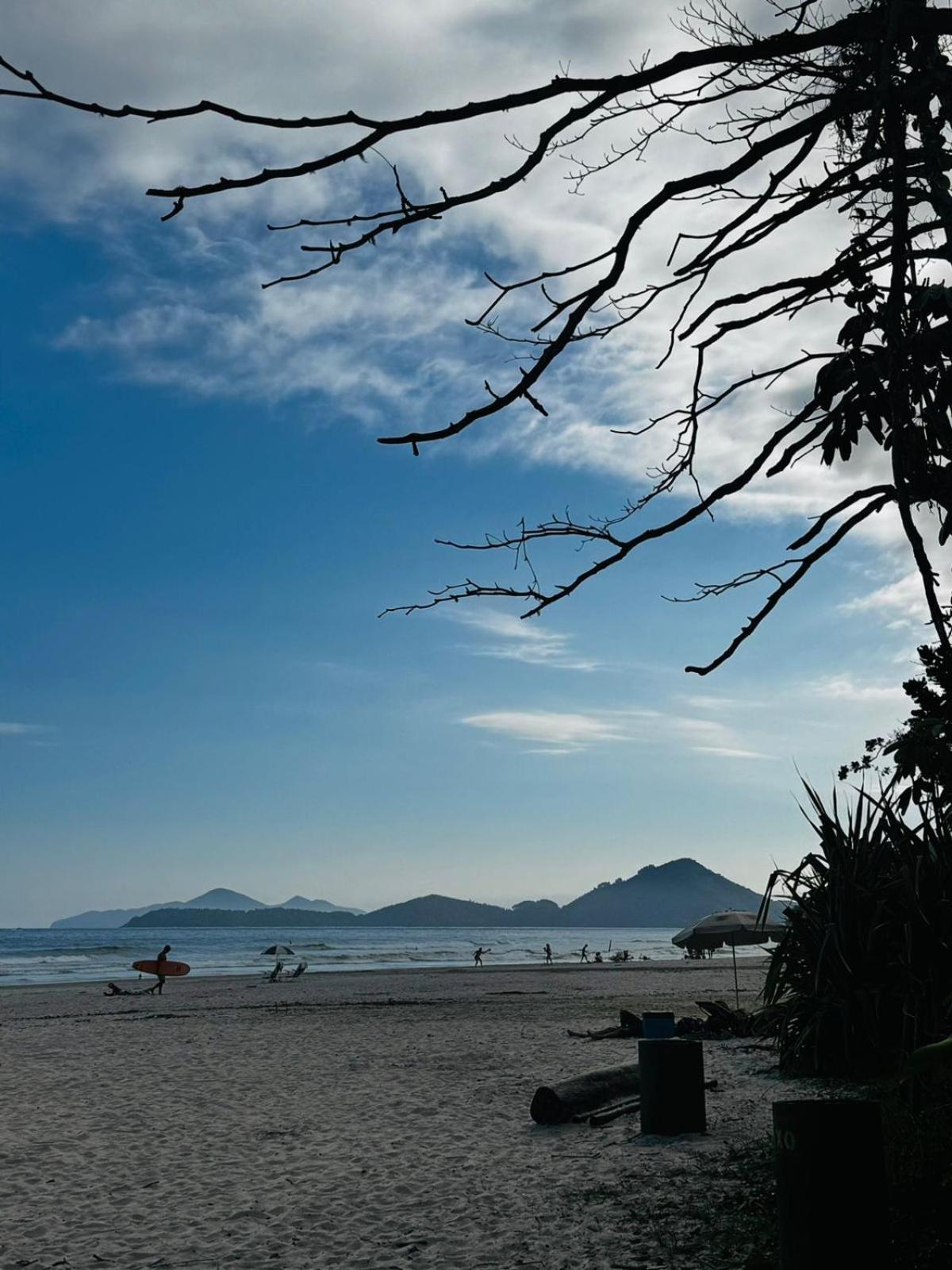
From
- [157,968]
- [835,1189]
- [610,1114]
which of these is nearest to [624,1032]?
[610,1114]

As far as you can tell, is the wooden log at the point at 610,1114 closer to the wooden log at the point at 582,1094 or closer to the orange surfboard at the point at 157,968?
the wooden log at the point at 582,1094

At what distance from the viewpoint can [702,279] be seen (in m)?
3.74

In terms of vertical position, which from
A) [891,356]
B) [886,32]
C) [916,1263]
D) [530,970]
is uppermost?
[886,32]

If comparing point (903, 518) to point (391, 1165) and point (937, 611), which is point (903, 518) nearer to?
point (937, 611)

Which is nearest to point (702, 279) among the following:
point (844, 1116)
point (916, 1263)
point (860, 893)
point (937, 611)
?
point (937, 611)

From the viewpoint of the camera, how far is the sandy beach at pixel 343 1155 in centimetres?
522

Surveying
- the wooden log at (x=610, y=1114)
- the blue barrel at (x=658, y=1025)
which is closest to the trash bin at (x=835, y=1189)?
the wooden log at (x=610, y=1114)

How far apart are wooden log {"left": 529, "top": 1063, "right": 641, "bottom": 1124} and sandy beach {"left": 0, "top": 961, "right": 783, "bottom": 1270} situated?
0.17 m

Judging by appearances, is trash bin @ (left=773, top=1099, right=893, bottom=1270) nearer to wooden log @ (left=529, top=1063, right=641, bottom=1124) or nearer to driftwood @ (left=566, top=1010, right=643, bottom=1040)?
wooden log @ (left=529, top=1063, right=641, bottom=1124)

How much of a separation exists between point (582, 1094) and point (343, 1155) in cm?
188

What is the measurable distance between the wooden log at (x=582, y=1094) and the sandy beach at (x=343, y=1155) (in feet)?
0.56

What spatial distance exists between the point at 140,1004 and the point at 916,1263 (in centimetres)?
2248

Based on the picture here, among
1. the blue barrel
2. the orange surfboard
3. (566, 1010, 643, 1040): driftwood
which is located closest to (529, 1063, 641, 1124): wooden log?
the blue barrel

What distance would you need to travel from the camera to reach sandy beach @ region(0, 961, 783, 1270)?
522 cm
